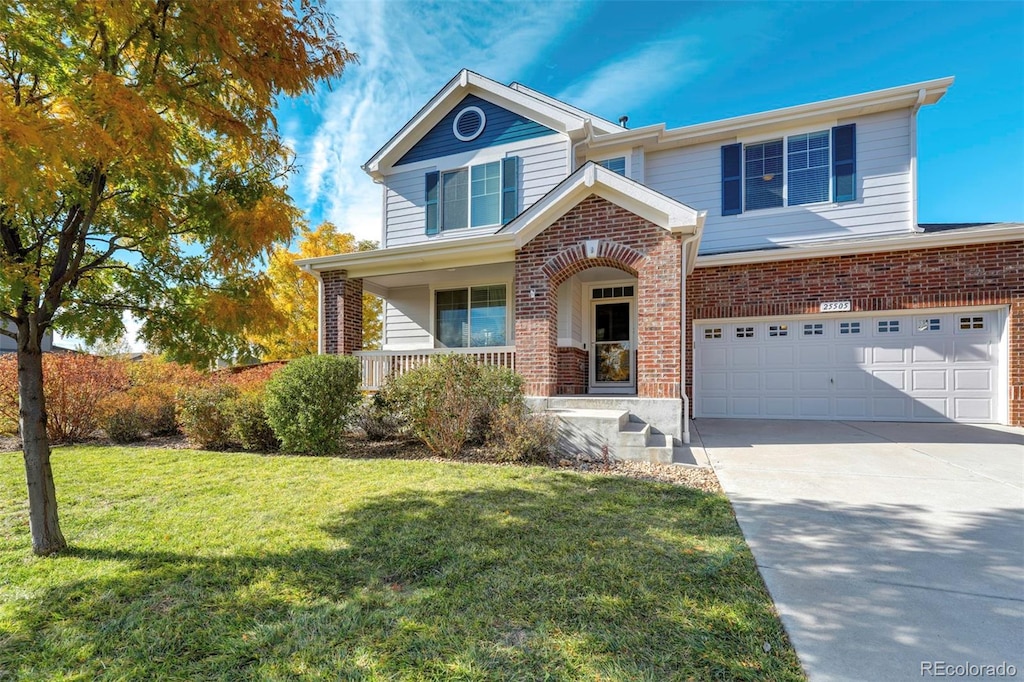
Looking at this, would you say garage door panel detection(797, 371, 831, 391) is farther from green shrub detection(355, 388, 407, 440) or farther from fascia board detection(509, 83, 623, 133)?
green shrub detection(355, 388, 407, 440)

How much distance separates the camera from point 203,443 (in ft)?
25.9

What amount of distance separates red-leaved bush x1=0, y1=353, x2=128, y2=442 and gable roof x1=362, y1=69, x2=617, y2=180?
8.07 metres

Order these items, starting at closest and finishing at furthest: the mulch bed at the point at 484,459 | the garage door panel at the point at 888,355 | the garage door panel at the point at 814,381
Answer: the mulch bed at the point at 484,459, the garage door panel at the point at 888,355, the garage door panel at the point at 814,381

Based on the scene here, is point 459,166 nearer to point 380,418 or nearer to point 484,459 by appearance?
point 380,418

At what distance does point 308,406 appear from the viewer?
694cm

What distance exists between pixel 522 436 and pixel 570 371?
372 centimetres

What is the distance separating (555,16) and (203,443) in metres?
11.6

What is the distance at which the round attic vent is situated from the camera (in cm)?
1170

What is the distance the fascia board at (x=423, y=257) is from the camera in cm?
855

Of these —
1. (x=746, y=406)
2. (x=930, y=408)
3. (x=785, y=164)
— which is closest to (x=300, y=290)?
(x=746, y=406)

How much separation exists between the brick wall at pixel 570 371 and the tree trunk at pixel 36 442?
745cm

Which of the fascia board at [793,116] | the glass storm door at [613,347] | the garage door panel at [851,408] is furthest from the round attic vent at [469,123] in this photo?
the garage door panel at [851,408]

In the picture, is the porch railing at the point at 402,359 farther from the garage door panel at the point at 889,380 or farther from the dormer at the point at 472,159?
the garage door panel at the point at 889,380

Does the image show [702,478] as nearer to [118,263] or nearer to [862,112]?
[118,263]
